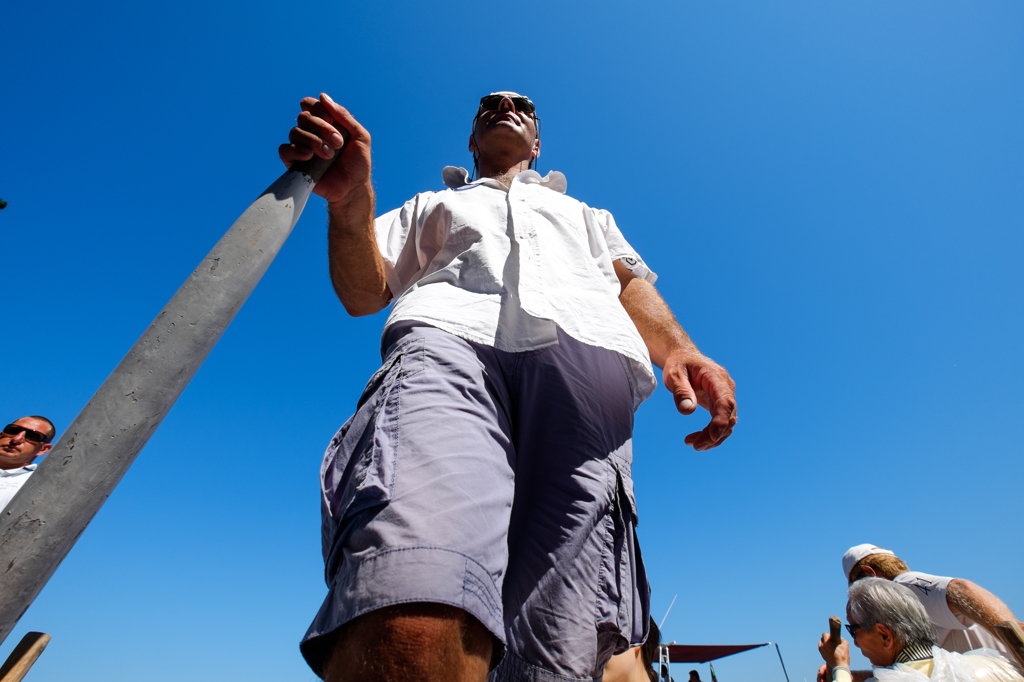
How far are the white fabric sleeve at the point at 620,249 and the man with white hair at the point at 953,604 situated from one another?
3497mm

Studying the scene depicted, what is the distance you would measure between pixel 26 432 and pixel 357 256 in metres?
6.16

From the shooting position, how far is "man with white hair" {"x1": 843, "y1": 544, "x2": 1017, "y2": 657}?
3.54 metres

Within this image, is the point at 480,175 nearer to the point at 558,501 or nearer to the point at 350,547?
the point at 558,501

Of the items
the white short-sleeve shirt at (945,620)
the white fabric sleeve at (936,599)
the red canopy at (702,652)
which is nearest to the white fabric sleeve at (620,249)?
the white fabric sleeve at (936,599)

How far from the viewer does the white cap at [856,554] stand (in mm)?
4641

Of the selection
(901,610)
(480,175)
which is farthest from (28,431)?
A: (901,610)


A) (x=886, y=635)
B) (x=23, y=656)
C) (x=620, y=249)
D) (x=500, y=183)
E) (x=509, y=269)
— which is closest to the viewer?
(x=509, y=269)

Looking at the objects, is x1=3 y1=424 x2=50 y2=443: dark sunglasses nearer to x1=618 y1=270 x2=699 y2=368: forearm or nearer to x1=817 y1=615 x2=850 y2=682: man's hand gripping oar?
A: x1=618 y1=270 x2=699 y2=368: forearm

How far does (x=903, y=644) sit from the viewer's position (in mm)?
3375

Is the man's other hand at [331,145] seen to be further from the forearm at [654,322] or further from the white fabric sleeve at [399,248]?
the forearm at [654,322]

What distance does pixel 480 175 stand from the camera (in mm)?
2594

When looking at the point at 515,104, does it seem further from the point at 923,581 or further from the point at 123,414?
the point at 923,581

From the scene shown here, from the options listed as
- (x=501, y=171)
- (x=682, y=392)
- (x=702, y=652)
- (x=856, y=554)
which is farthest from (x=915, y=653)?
(x=702, y=652)

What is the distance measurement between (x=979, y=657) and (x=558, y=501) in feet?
12.0
